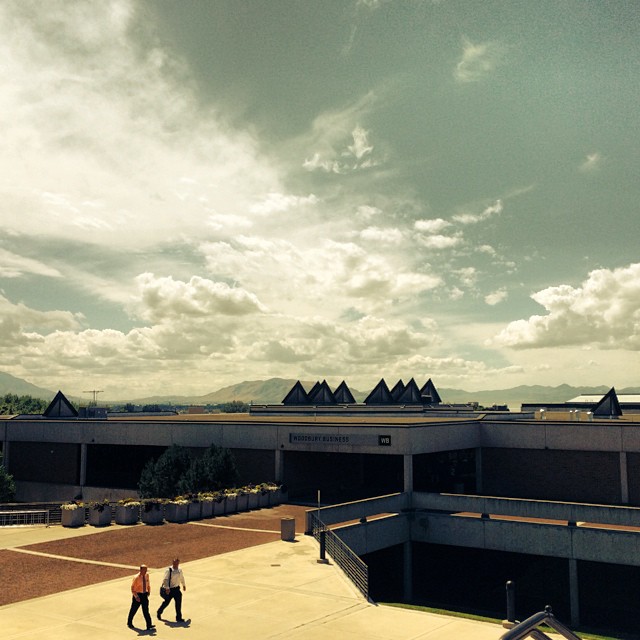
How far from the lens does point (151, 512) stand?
34.9 metres

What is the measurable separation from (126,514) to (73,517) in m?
2.70

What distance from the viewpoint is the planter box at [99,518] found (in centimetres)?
3466

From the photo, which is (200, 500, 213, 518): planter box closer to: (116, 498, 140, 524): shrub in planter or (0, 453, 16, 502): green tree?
(116, 498, 140, 524): shrub in planter

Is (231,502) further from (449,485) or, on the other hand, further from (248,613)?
(449,485)

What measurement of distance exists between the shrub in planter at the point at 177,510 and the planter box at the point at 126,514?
1.67 m

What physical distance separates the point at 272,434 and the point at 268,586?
2458 centimetres

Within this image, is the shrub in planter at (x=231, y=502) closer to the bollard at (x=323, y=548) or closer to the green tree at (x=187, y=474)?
the green tree at (x=187, y=474)

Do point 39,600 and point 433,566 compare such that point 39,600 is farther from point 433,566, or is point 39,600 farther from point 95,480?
point 95,480

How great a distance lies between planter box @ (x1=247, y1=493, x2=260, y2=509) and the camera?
4019 centimetres

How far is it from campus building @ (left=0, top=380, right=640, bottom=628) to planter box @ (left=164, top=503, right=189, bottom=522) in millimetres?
8731

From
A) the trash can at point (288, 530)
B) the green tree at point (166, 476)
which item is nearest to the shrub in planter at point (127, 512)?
the green tree at point (166, 476)

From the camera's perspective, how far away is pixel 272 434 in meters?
47.3

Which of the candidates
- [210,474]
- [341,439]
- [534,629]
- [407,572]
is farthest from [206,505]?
[534,629]

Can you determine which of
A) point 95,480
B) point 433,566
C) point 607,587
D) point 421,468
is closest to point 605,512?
point 607,587
